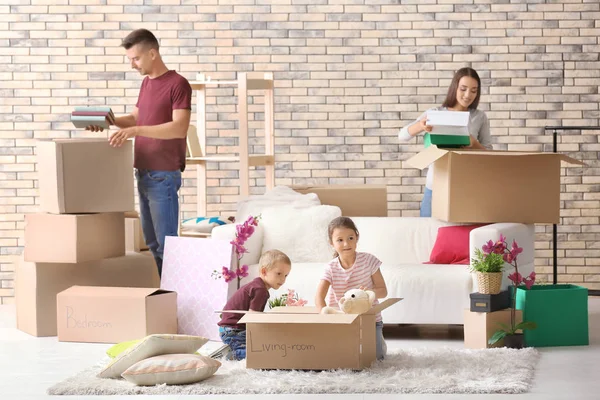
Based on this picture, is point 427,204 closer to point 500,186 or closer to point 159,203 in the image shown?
point 500,186

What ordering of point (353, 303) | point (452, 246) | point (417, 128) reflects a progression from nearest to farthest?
point (353, 303), point (452, 246), point (417, 128)

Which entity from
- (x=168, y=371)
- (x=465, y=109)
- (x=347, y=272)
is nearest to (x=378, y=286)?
(x=347, y=272)

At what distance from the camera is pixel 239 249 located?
5051 millimetres

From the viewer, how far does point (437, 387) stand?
381cm

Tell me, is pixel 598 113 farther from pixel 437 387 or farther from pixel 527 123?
pixel 437 387

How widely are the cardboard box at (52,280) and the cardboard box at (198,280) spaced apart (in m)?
0.35

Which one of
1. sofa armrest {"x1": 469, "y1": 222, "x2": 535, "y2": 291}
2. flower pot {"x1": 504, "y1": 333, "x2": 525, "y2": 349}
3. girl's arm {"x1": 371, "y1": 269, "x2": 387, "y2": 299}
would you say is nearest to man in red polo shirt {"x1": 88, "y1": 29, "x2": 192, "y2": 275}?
girl's arm {"x1": 371, "y1": 269, "x2": 387, "y2": 299}

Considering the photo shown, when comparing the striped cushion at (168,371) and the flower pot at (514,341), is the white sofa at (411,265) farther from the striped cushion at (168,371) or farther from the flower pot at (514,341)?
the striped cushion at (168,371)

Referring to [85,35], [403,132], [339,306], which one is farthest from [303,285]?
[85,35]

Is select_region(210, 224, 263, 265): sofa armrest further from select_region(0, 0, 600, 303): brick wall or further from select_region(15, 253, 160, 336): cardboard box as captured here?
select_region(0, 0, 600, 303): brick wall

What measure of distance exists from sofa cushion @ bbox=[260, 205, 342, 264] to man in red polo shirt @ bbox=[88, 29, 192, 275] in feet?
1.76

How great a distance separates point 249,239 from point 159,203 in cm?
53

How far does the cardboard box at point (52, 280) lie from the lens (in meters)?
5.35

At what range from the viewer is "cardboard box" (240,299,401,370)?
4.12 m
